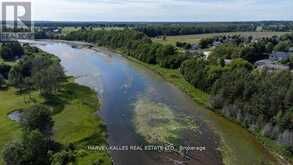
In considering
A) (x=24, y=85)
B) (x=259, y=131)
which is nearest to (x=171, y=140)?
(x=259, y=131)

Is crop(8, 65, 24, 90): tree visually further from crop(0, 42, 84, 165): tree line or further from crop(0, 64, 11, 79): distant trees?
crop(0, 42, 84, 165): tree line

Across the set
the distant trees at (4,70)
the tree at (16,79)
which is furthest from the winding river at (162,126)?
the distant trees at (4,70)

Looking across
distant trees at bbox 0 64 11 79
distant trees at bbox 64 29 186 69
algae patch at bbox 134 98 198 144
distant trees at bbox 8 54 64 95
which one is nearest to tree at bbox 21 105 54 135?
algae patch at bbox 134 98 198 144

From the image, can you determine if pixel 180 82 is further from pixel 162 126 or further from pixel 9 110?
pixel 9 110

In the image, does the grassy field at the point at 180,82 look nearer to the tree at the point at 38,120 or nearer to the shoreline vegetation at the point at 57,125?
the shoreline vegetation at the point at 57,125

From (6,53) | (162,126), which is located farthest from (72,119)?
(6,53)

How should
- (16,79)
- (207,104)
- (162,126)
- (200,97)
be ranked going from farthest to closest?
(16,79)
(200,97)
(207,104)
(162,126)

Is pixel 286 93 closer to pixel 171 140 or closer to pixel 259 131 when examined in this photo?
pixel 259 131
